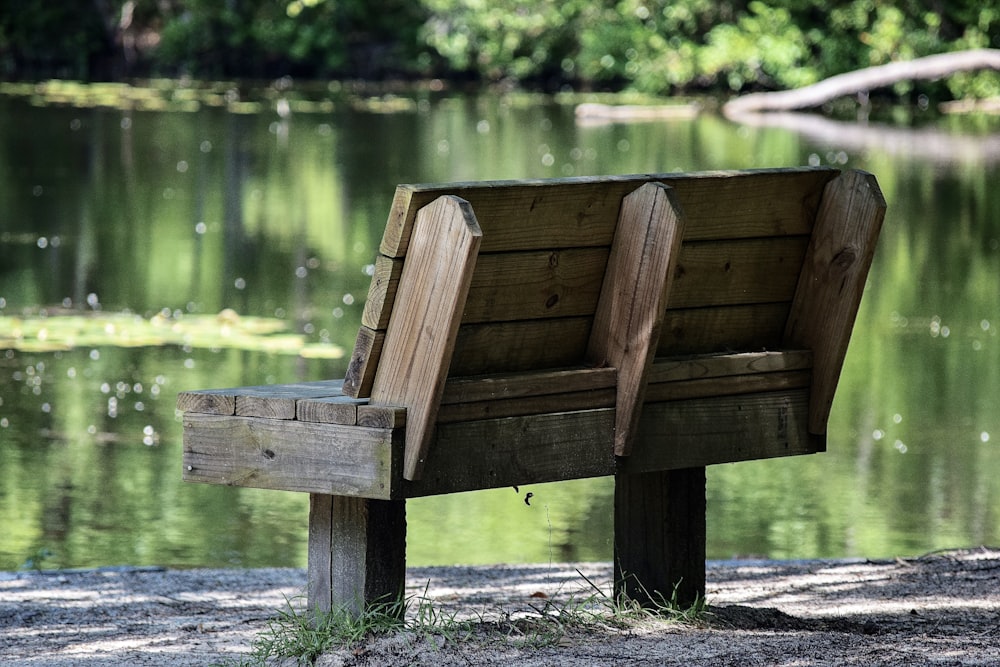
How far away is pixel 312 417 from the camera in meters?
3.78

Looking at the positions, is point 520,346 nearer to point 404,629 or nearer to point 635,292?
point 635,292

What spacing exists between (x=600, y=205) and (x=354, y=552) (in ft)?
3.31

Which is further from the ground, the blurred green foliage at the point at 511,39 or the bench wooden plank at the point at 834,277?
the blurred green foliage at the point at 511,39

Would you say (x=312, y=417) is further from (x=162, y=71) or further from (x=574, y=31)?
(x=162, y=71)

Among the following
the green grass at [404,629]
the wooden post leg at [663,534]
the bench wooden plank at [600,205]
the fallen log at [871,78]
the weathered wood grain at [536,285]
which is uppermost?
the fallen log at [871,78]

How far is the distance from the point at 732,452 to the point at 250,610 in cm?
162

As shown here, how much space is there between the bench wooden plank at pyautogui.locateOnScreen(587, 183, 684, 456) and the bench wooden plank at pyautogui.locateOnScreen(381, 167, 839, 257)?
0.06 meters

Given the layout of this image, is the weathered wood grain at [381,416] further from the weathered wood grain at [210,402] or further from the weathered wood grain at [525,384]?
the weathered wood grain at [210,402]

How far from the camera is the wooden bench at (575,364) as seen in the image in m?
3.71

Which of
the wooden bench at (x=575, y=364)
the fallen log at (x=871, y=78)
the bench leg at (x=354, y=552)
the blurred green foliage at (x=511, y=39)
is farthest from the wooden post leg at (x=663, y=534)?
the blurred green foliage at (x=511, y=39)

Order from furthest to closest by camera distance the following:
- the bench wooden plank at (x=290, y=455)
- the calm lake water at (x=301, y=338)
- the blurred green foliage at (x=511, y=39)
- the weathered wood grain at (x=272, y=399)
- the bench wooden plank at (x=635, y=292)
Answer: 1. the blurred green foliage at (x=511, y=39)
2. the calm lake water at (x=301, y=338)
3. the bench wooden plank at (x=635, y=292)
4. the weathered wood grain at (x=272, y=399)
5. the bench wooden plank at (x=290, y=455)

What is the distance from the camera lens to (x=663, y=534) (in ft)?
14.8

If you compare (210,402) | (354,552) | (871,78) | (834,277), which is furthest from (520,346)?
(871,78)

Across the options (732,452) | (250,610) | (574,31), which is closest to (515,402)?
(732,452)
